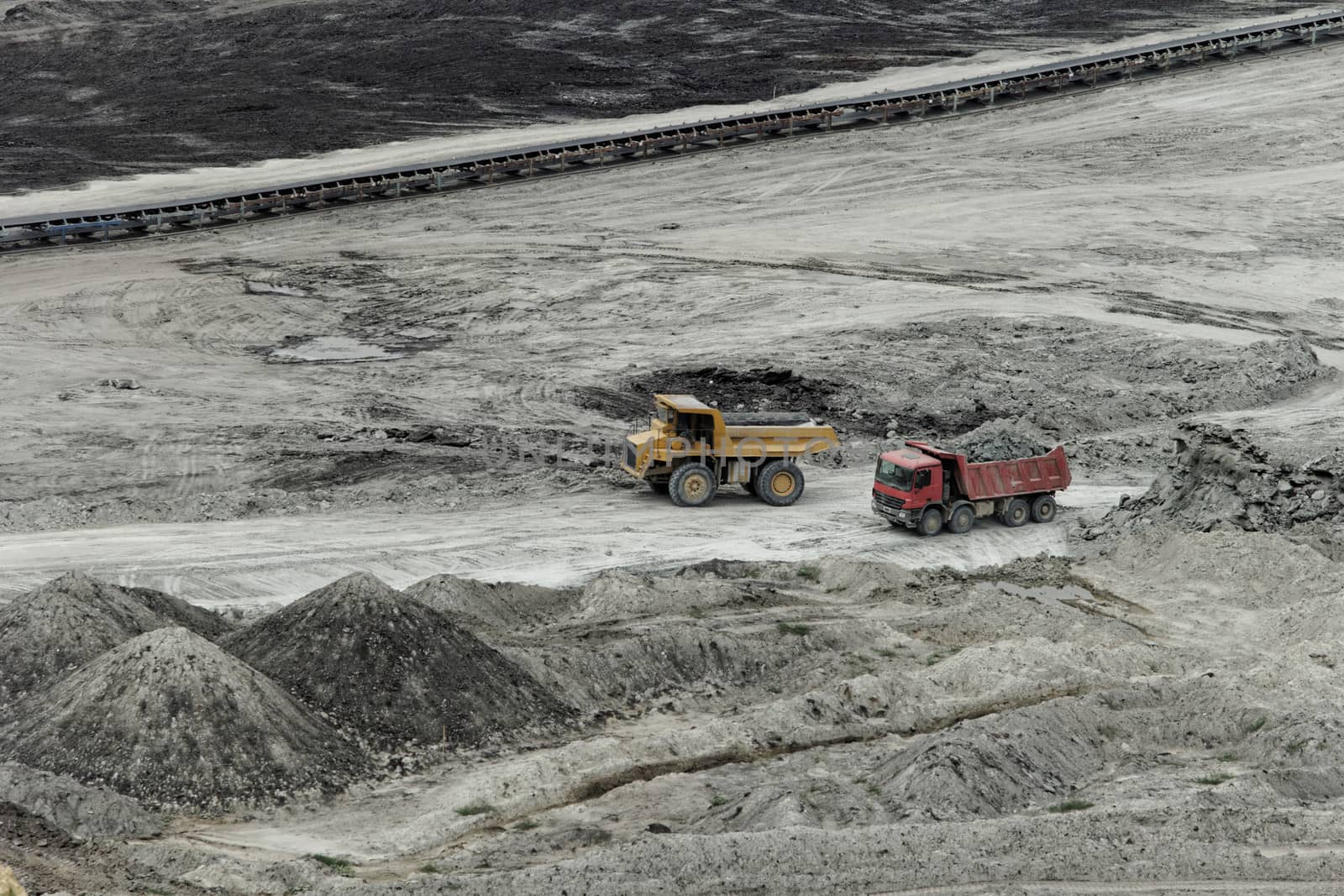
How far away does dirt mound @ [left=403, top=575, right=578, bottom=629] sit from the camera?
1795 centimetres

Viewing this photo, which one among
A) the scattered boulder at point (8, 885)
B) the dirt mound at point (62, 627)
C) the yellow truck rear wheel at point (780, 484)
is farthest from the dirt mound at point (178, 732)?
the yellow truck rear wheel at point (780, 484)

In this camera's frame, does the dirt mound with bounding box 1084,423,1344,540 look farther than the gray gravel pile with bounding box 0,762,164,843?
Yes

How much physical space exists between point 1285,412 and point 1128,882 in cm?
1929

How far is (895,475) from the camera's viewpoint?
22.1m

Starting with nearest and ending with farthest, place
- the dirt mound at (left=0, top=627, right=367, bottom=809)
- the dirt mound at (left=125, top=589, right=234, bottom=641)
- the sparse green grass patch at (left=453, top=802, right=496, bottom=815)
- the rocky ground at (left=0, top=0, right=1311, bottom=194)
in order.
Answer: the sparse green grass patch at (left=453, top=802, right=496, bottom=815)
the dirt mound at (left=0, top=627, right=367, bottom=809)
the dirt mound at (left=125, top=589, right=234, bottom=641)
the rocky ground at (left=0, top=0, right=1311, bottom=194)

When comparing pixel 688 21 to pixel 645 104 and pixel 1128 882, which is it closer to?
pixel 645 104

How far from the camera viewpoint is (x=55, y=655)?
48.4 feet

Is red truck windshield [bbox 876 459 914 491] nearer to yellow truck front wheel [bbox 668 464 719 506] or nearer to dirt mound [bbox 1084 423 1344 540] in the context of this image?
yellow truck front wheel [bbox 668 464 719 506]

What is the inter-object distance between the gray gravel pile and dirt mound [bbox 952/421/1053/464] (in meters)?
14.0

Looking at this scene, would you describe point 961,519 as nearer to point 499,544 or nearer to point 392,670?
point 499,544

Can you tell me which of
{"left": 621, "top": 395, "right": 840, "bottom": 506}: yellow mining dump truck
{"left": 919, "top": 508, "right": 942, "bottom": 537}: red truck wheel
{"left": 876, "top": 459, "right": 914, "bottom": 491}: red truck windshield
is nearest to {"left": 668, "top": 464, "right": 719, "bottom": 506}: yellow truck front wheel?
{"left": 621, "top": 395, "right": 840, "bottom": 506}: yellow mining dump truck

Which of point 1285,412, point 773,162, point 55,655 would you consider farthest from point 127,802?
point 773,162

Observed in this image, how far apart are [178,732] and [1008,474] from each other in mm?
13503

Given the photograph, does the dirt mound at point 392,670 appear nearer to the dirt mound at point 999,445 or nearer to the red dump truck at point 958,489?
the red dump truck at point 958,489
